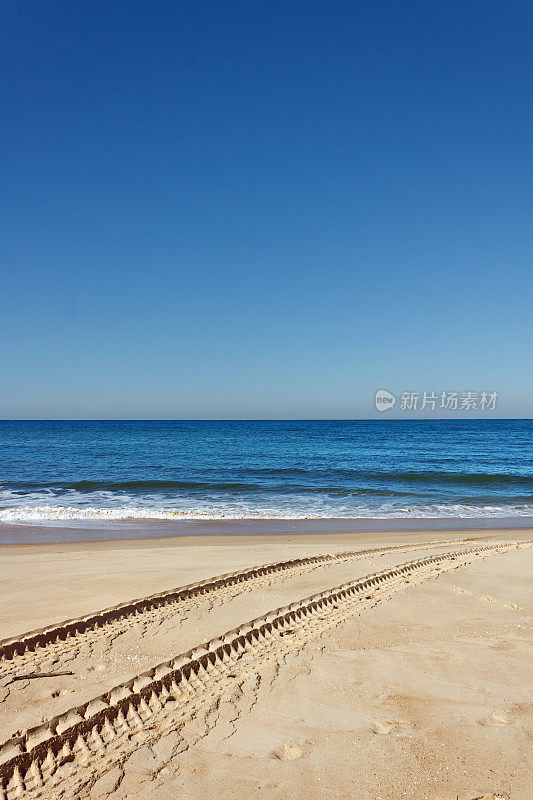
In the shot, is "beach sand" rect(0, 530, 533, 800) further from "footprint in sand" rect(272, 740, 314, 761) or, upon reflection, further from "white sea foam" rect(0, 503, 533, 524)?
"white sea foam" rect(0, 503, 533, 524)

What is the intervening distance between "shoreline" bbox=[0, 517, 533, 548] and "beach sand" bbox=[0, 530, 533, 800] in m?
5.39

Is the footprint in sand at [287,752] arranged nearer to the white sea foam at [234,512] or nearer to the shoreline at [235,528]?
the shoreline at [235,528]

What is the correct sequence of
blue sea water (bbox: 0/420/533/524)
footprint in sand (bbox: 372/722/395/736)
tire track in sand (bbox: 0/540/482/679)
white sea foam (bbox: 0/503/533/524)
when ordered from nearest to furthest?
footprint in sand (bbox: 372/722/395/736) < tire track in sand (bbox: 0/540/482/679) < white sea foam (bbox: 0/503/533/524) < blue sea water (bbox: 0/420/533/524)

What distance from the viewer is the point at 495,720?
346 cm

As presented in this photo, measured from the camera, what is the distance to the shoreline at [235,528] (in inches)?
483

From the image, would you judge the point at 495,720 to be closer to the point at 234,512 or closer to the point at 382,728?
the point at 382,728

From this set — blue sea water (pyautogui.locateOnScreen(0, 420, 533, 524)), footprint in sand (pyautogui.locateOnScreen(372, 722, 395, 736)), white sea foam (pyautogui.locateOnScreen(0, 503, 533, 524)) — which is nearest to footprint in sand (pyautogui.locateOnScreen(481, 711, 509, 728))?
footprint in sand (pyautogui.locateOnScreen(372, 722, 395, 736))

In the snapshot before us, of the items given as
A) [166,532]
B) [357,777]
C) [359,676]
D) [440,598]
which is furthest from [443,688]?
[166,532]

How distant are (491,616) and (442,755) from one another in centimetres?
290

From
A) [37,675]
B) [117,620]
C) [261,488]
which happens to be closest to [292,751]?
[37,675]

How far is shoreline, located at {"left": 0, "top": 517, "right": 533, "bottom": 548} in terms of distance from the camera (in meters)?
12.3

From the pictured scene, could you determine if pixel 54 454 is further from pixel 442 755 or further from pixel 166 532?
pixel 442 755

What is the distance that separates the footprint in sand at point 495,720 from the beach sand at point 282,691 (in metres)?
0.01

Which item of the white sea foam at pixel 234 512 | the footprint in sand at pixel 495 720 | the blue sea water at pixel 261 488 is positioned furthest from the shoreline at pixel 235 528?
the footprint in sand at pixel 495 720
